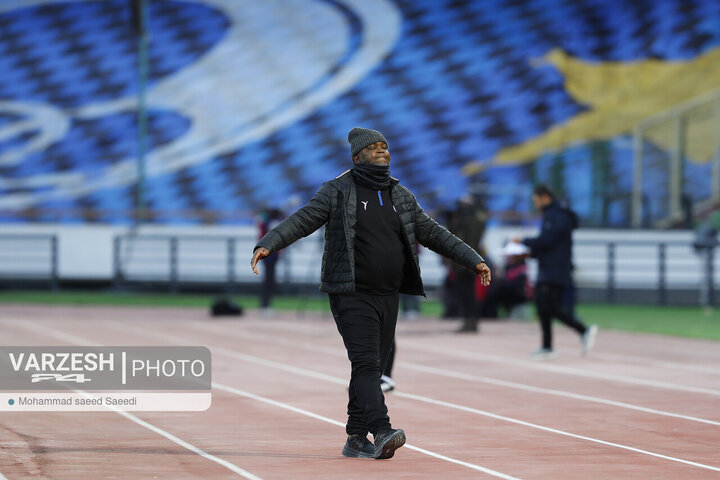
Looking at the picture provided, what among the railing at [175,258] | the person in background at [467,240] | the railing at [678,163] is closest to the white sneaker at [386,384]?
the person in background at [467,240]

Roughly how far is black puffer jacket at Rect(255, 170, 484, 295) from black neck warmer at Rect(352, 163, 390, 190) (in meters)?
0.07

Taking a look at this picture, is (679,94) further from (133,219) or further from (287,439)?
(287,439)

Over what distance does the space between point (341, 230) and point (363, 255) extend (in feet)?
0.60

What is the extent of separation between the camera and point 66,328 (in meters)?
17.6

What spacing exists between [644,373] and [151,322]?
8540mm

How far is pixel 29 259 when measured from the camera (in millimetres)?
27250

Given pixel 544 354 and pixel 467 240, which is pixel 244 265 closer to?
pixel 467 240

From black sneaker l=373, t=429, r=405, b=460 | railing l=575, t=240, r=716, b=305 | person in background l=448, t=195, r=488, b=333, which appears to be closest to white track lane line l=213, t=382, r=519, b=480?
black sneaker l=373, t=429, r=405, b=460

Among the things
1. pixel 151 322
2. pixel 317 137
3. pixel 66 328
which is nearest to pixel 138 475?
pixel 66 328

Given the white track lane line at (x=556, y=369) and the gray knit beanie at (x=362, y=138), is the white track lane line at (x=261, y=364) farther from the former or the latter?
the white track lane line at (x=556, y=369)

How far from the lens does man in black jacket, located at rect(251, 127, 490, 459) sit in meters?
7.39

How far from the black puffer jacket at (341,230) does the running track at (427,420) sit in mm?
966

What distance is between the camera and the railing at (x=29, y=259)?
27.1 metres

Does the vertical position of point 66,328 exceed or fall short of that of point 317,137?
it falls short
